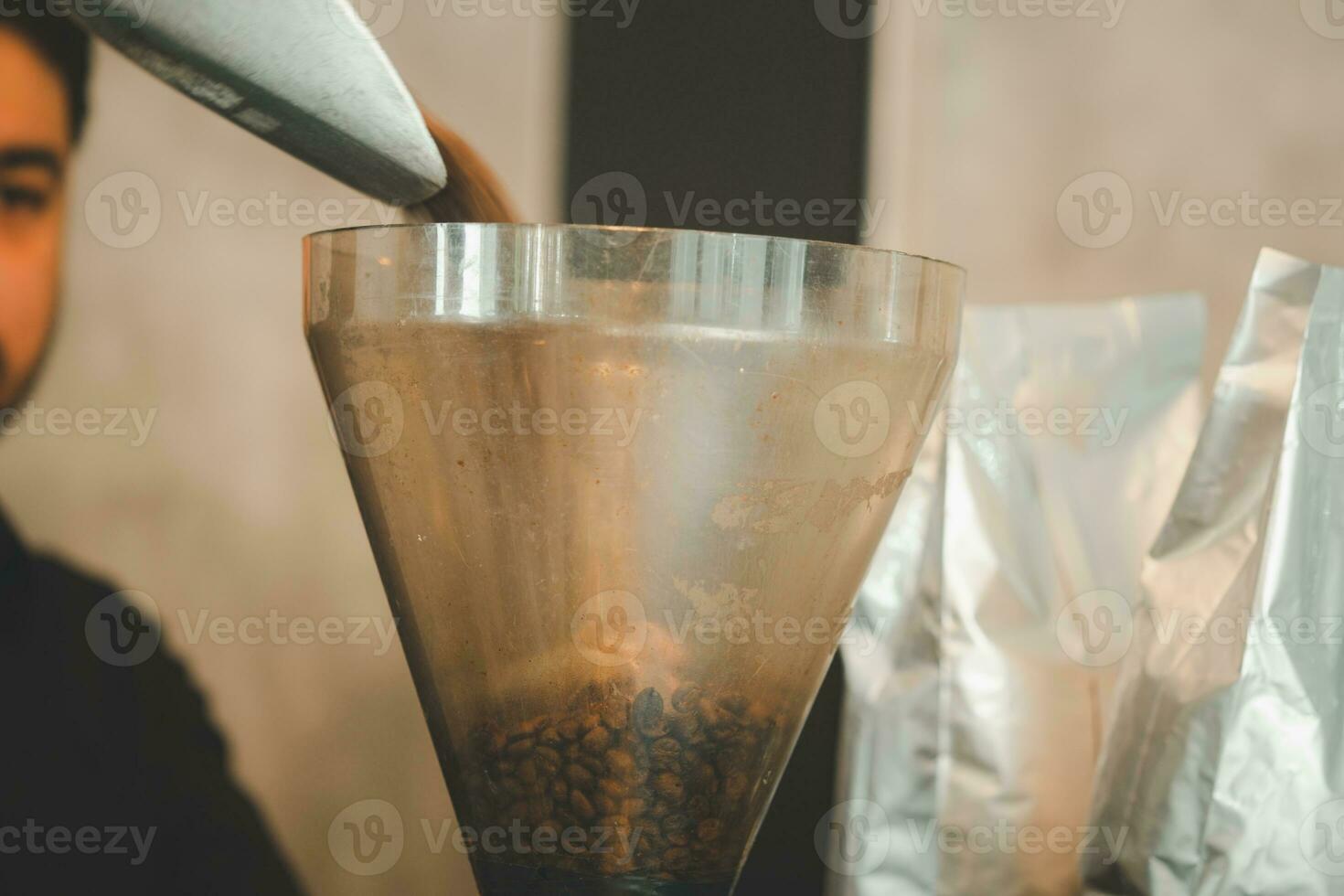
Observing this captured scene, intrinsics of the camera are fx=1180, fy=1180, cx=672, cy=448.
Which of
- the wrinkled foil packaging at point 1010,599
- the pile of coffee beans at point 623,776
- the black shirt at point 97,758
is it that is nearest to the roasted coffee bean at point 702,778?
the pile of coffee beans at point 623,776

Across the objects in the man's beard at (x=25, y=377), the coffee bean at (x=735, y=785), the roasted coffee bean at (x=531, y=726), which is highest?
the man's beard at (x=25, y=377)

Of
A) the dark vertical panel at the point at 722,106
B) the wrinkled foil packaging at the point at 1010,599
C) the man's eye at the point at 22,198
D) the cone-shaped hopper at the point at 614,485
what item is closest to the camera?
the cone-shaped hopper at the point at 614,485

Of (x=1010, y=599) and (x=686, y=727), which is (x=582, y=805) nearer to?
(x=686, y=727)

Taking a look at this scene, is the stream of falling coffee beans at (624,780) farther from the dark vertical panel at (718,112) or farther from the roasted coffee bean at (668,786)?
the dark vertical panel at (718,112)

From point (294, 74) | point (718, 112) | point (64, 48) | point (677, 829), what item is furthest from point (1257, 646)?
point (64, 48)

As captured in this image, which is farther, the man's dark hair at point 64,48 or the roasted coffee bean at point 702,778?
the man's dark hair at point 64,48

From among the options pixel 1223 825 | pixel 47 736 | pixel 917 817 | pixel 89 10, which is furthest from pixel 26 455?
pixel 1223 825

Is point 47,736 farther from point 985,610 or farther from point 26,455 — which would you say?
point 985,610
